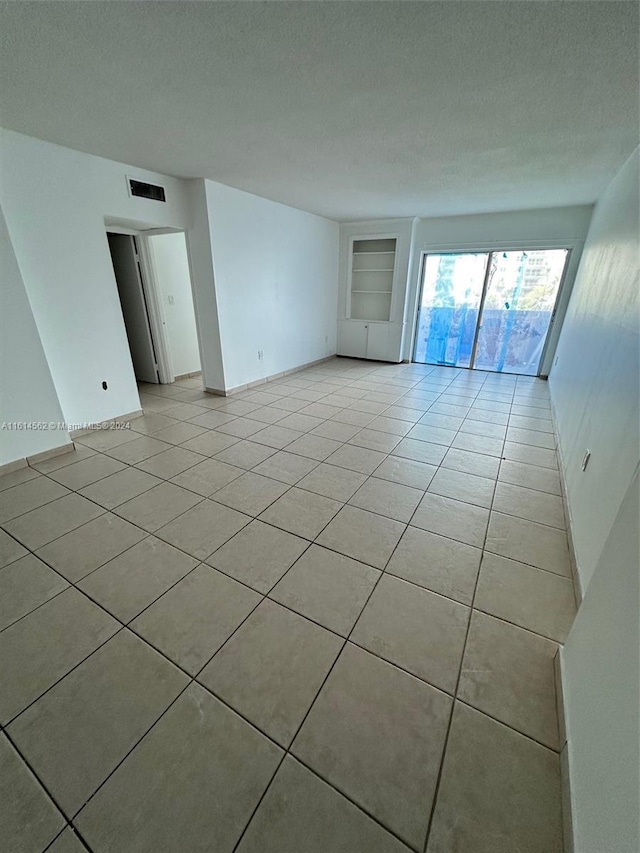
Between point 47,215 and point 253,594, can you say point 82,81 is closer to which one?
point 47,215

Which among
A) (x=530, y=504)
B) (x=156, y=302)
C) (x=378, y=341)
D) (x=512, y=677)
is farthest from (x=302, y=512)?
(x=378, y=341)

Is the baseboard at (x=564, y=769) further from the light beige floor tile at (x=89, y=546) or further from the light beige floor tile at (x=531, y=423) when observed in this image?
the light beige floor tile at (x=531, y=423)

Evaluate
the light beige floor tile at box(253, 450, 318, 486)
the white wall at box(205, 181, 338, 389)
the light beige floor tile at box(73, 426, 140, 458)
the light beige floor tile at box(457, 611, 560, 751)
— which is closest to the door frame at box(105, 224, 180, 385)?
the white wall at box(205, 181, 338, 389)

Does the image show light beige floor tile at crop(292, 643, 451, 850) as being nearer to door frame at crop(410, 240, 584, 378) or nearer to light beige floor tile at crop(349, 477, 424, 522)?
light beige floor tile at crop(349, 477, 424, 522)

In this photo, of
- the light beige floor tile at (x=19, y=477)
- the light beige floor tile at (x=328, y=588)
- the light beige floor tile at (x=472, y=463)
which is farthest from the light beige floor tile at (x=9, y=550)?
the light beige floor tile at (x=472, y=463)

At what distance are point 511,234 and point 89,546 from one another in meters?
6.32

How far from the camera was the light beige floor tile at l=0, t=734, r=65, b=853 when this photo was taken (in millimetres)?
924

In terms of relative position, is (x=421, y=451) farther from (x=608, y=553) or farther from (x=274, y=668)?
(x=274, y=668)

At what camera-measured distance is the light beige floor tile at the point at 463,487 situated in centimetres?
242

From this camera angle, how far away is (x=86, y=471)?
9.00 feet

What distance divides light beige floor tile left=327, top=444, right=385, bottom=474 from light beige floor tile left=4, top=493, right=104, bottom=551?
176cm

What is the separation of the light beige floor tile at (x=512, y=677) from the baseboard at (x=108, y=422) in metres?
3.64

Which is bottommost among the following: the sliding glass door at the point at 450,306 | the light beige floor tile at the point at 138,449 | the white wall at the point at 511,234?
the light beige floor tile at the point at 138,449

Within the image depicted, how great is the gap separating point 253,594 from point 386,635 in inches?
25.3
